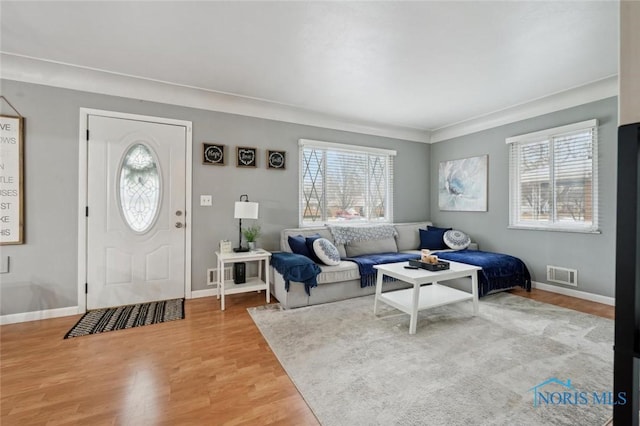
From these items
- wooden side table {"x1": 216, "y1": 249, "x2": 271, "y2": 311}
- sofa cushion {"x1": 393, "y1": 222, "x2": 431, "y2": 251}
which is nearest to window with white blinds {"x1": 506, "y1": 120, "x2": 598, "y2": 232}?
sofa cushion {"x1": 393, "y1": 222, "x2": 431, "y2": 251}

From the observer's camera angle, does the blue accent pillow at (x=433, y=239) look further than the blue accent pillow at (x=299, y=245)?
Yes

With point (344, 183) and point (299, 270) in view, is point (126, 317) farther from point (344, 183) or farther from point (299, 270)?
point (344, 183)

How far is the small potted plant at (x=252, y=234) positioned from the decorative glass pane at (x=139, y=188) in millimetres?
1048

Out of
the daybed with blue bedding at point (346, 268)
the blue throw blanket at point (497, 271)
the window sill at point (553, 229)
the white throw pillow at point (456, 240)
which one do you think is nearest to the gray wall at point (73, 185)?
the daybed with blue bedding at point (346, 268)

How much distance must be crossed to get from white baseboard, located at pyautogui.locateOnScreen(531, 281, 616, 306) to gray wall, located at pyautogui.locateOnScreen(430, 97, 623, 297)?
0.16 ft

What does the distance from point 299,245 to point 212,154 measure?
1.58m

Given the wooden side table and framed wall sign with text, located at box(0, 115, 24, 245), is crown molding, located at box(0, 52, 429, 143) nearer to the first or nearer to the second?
framed wall sign with text, located at box(0, 115, 24, 245)

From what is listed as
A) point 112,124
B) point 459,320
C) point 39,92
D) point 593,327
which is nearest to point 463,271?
point 459,320

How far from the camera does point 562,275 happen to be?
3.53 metres

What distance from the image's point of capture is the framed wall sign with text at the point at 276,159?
3.87 meters

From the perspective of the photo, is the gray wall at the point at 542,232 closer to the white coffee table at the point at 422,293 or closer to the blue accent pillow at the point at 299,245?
the white coffee table at the point at 422,293

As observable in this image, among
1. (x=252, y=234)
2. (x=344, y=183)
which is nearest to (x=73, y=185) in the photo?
(x=252, y=234)

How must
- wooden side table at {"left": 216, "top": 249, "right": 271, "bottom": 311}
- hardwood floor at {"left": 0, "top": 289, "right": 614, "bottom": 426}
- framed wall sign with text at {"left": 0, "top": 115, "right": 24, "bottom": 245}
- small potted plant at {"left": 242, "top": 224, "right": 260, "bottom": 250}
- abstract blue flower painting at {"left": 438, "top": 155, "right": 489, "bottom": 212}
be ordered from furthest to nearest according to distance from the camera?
1. abstract blue flower painting at {"left": 438, "top": 155, "right": 489, "bottom": 212}
2. small potted plant at {"left": 242, "top": 224, "right": 260, "bottom": 250}
3. wooden side table at {"left": 216, "top": 249, "right": 271, "bottom": 311}
4. framed wall sign with text at {"left": 0, "top": 115, "right": 24, "bottom": 245}
5. hardwood floor at {"left": 0, "top": 289, "right": 614, "bottom": 426}

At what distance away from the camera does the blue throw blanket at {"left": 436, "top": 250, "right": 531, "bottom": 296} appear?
3.38 metres
